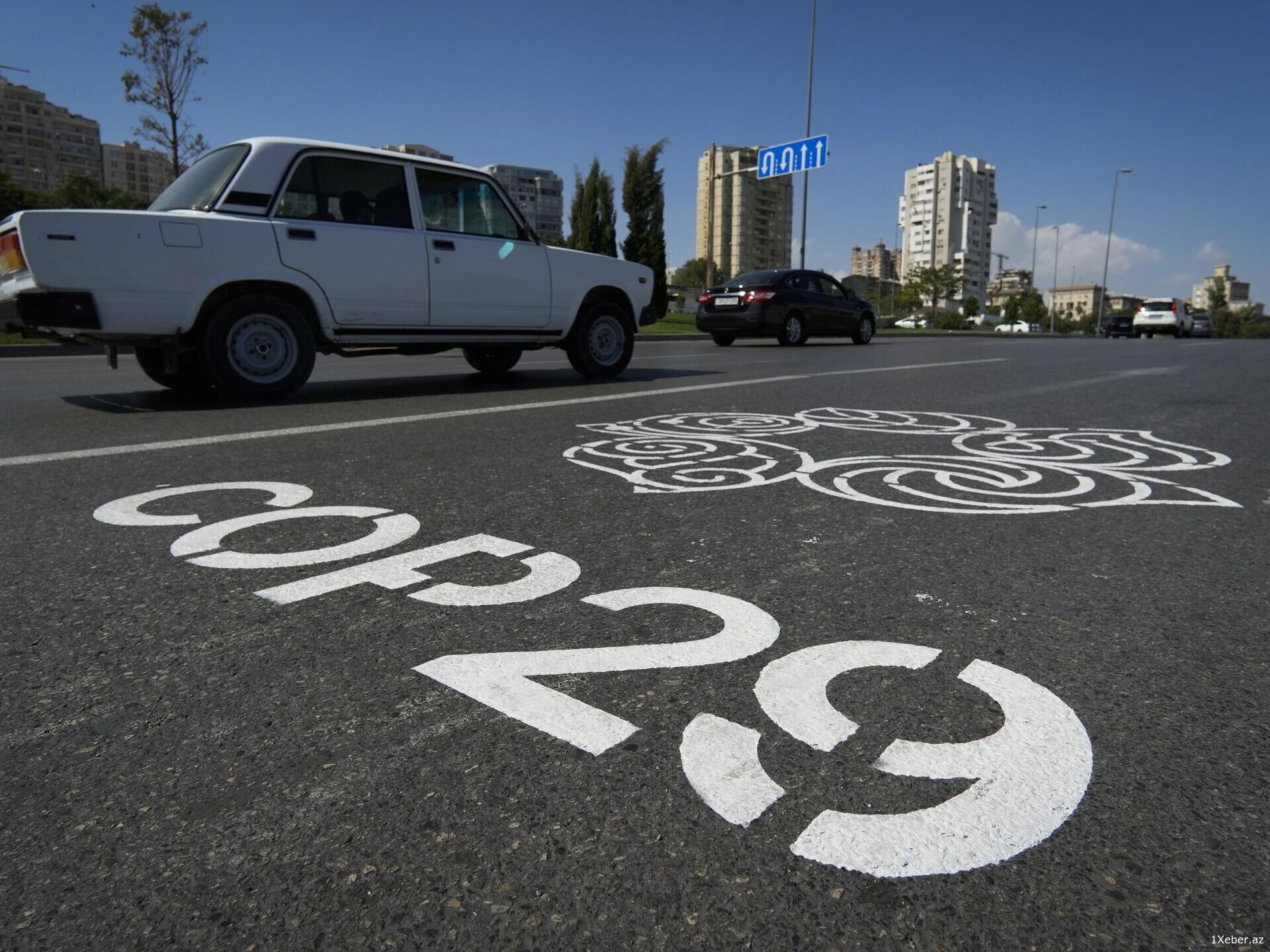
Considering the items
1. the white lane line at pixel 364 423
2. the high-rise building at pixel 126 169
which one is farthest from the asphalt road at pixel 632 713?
the high-rise building at pixel 126 169

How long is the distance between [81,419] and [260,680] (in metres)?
4.66

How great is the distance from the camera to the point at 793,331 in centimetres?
Result: 1855

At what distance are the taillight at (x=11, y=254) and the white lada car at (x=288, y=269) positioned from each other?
0.02m

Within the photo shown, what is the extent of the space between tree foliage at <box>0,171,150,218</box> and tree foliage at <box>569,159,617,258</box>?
20.5 metres

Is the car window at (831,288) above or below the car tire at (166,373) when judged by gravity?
above

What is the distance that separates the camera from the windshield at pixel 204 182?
6504 mm

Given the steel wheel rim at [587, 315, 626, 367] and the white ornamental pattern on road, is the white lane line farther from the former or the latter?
the white ornamental pattern on road

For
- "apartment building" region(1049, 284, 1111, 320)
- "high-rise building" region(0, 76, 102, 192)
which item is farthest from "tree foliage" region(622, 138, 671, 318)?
"apartment building" region(1049, 284, 1111, 320)

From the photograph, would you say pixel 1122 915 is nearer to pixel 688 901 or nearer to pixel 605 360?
pixel 688 901

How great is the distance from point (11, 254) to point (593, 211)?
37.0 meters

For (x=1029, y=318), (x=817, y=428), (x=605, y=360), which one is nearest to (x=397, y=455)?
(x=817, y=428)

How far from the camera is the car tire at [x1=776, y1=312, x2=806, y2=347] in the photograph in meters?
18.3

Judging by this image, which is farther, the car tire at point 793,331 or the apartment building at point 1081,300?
the apartment building at point 1081,300

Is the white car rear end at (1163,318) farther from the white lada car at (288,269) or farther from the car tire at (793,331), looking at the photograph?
the white lada car at (288,269)
